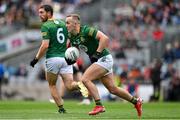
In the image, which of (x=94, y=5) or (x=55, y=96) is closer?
(x=55, y=96)

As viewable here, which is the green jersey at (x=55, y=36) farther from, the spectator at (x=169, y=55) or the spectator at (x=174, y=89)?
the spectator at (x=169, y=55)

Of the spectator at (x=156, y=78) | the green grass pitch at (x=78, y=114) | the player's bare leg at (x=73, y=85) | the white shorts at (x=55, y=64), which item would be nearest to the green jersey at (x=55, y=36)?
the white shorts at (x=55, y=64)

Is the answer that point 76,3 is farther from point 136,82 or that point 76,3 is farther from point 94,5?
point 136,82

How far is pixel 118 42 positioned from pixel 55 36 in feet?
58.9

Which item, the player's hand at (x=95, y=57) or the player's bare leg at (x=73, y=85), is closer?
the player's hand at (x=95, y=57)

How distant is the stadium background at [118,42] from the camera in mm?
32844

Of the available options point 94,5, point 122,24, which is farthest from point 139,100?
point 94,5

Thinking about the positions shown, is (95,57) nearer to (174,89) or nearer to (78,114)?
(78,114)

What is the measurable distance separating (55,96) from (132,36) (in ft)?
58.2

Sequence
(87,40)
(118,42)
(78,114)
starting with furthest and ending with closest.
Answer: (118,42) < (78,114) < (87,40)

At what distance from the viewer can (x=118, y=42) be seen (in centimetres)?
3484

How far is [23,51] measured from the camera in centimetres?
3697

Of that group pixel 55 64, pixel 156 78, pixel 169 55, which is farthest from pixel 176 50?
pixel 55 64

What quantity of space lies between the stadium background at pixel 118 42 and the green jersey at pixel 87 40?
48.4ft
